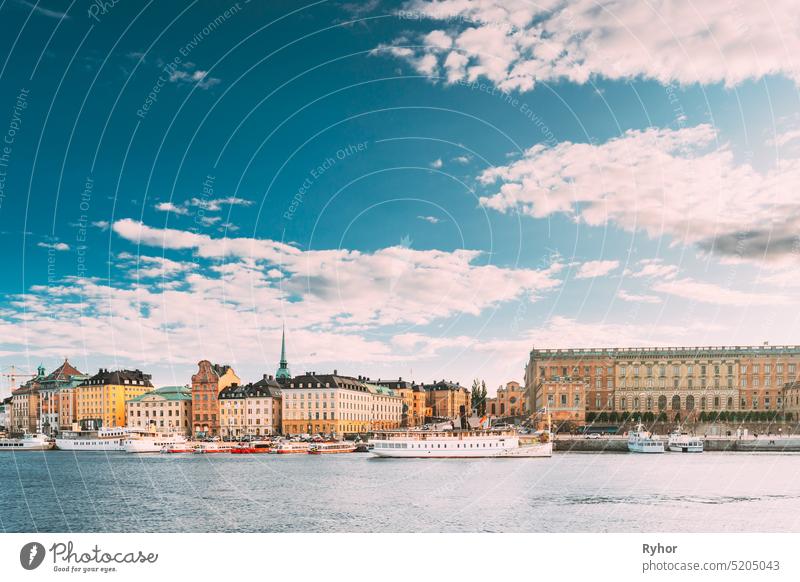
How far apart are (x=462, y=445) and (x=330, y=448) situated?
1754 centimetres

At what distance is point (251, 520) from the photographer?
26234 millimetres

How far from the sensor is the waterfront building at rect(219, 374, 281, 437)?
98938 millimetres

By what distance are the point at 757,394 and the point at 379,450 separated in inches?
1952

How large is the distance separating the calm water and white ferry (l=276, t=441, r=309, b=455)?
2356 cm

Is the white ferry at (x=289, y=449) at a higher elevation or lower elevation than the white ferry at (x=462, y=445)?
lower

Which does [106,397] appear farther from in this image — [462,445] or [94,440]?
[462,445]

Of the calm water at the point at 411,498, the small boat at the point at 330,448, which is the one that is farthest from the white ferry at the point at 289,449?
the calm water at the point at 411,498

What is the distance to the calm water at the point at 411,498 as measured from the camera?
25312 millimetres

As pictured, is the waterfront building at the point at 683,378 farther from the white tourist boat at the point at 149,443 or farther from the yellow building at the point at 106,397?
the yellow building at the point at 106,397

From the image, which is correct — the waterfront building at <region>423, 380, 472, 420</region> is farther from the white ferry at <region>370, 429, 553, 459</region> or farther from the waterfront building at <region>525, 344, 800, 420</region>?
the white ferry at <region>370, 429, 553, 459</region>

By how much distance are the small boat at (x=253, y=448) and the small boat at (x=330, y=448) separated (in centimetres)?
475
